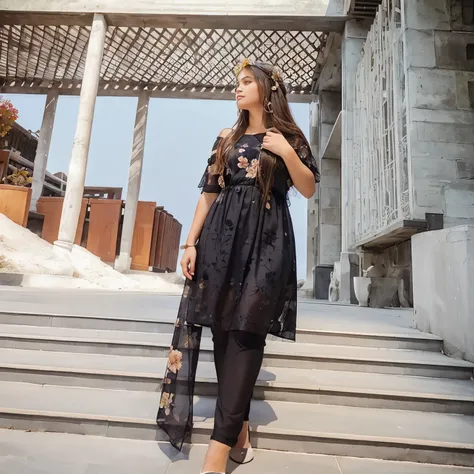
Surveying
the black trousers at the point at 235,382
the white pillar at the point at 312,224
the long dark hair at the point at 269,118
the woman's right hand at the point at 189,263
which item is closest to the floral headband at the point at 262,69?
the long dark hair at the point at 269,118

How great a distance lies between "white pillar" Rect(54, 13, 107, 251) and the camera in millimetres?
6848

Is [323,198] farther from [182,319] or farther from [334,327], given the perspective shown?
[182,319]

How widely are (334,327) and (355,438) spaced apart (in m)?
1.02

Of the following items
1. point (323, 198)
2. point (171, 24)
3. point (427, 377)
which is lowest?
point (427, 377)

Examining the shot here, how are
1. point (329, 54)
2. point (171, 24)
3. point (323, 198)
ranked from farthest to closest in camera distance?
point (323, 198) < point (329, 54) < point (171, 24)

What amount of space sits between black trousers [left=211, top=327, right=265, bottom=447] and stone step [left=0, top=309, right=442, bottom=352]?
1124mm

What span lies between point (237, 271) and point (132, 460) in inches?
29.8

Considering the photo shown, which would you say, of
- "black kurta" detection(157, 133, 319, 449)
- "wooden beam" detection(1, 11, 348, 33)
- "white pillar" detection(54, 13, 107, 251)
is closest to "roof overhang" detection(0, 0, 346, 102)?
"wooden beam" detection(1, 11, 348, 33)

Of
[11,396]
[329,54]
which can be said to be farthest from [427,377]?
[329,54]

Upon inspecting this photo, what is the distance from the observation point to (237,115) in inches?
51.1

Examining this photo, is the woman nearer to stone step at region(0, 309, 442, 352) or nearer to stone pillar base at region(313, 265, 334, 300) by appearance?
stone step at region(0, 309, 442, 352)

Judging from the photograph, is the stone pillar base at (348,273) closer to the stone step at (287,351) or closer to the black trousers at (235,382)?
Result: the stone step at (287,351)

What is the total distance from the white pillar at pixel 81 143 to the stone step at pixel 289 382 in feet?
17.8

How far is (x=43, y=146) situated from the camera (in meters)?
10.5
